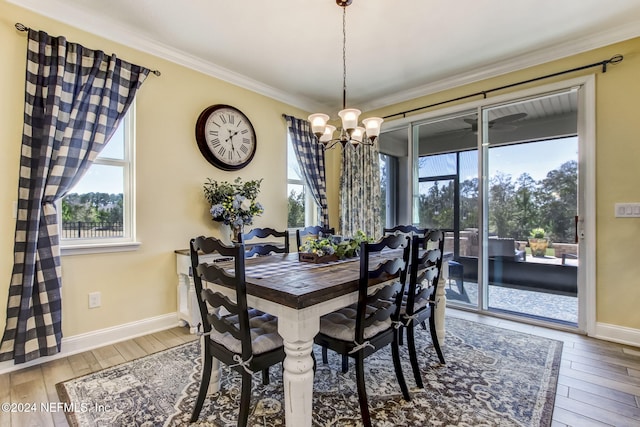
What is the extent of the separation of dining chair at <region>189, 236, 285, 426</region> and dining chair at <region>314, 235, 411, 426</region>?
32cm

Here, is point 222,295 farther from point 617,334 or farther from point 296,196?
point 617,334

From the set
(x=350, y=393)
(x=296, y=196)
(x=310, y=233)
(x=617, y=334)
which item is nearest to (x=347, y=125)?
(x=310, y=233)

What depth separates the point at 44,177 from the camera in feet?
7.02

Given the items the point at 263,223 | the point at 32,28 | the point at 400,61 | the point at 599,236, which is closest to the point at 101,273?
the point at 263,223

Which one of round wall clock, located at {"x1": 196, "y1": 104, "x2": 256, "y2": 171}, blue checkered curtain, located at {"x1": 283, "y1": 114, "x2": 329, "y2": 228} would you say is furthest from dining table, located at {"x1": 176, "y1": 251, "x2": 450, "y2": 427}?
blue checkered curtain, located at {"x1": 283, "y1": 114, "x2": 329, "y2": 228}

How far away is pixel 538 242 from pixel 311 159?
2.82 metres

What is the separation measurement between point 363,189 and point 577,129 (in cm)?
236

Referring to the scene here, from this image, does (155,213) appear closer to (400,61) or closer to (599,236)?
(400,61)

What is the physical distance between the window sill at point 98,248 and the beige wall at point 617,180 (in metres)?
4.19

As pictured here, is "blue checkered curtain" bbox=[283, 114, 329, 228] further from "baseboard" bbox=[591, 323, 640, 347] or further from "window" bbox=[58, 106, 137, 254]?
"baseboard" bbox=[591, 323, 640, 347]

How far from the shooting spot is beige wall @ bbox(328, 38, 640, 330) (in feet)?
8.34

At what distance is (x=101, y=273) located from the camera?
2521mm

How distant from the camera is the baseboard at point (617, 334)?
2.53m

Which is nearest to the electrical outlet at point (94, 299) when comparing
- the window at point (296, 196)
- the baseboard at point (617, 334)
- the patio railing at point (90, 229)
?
the patio railing at point (90, 229)
